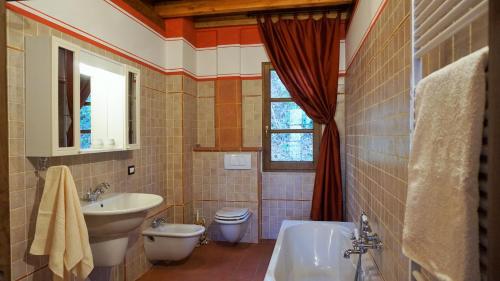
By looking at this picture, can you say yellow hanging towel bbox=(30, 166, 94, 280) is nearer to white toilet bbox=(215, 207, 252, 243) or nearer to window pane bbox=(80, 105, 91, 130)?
window pane bbox=(80, 105, 91, 130)

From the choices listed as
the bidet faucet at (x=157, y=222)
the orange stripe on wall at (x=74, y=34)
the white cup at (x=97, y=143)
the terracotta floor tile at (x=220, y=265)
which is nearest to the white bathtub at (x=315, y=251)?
the terracotta floor tile at (x=220, y=265)

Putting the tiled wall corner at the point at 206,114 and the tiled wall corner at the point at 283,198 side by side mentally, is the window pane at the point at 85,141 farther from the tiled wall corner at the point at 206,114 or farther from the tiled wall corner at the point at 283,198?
the tiled wall corner at the point at 283,198

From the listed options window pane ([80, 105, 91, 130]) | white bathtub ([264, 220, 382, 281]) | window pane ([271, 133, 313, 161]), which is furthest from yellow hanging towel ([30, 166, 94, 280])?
window pane ([271, 133, 313, 161])

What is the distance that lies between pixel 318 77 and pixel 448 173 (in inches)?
113

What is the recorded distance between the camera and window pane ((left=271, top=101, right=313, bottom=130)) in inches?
143

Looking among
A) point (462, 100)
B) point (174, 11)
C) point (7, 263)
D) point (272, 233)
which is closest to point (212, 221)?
point (272, 233)

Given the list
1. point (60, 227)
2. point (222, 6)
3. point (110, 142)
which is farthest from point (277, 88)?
point (60, 227)

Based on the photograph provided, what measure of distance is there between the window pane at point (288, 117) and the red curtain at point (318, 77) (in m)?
0.14

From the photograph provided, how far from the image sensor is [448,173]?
0.72 metres

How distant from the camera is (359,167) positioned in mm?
2518

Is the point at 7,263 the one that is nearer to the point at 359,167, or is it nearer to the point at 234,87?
the point at 359,167

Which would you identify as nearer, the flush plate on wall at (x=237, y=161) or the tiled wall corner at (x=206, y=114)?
the flush plate on wall at (x=237, y=161)

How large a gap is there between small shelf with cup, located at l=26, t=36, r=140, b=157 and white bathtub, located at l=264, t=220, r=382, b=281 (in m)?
1.71

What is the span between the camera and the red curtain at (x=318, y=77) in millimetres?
3359
